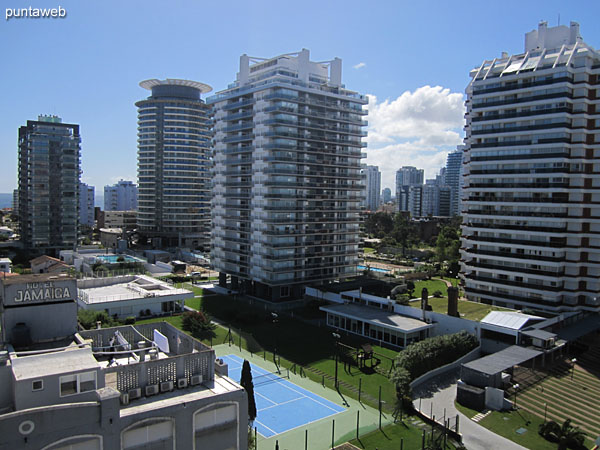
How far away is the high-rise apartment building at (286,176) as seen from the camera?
6862 centimetres

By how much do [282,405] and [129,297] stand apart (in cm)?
3148

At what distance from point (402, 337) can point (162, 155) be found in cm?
9645

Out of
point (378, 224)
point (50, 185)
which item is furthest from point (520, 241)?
point (378, 224)

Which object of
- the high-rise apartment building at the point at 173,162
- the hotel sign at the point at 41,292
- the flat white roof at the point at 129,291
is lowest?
the flat white roof at the point at 129,291

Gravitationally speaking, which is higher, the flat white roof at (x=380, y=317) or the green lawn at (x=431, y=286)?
the flat white roof at (x=380, y=317)

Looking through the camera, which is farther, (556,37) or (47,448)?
(556,37)

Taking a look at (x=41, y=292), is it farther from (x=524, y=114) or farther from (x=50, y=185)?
(x=50, y=185)

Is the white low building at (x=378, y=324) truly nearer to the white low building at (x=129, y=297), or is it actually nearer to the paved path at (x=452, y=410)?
the paved path at (x=452, y=410)

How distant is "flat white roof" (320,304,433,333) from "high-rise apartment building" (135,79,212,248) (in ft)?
253

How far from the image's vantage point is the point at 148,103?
12838cm

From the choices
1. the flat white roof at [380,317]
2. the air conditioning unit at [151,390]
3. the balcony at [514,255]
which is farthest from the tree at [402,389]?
the balcony at [514,255]

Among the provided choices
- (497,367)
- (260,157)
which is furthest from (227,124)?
(497,367)

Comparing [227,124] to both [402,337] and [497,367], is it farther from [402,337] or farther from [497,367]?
[497,367]

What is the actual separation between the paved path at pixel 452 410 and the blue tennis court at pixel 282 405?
725 centimetres
